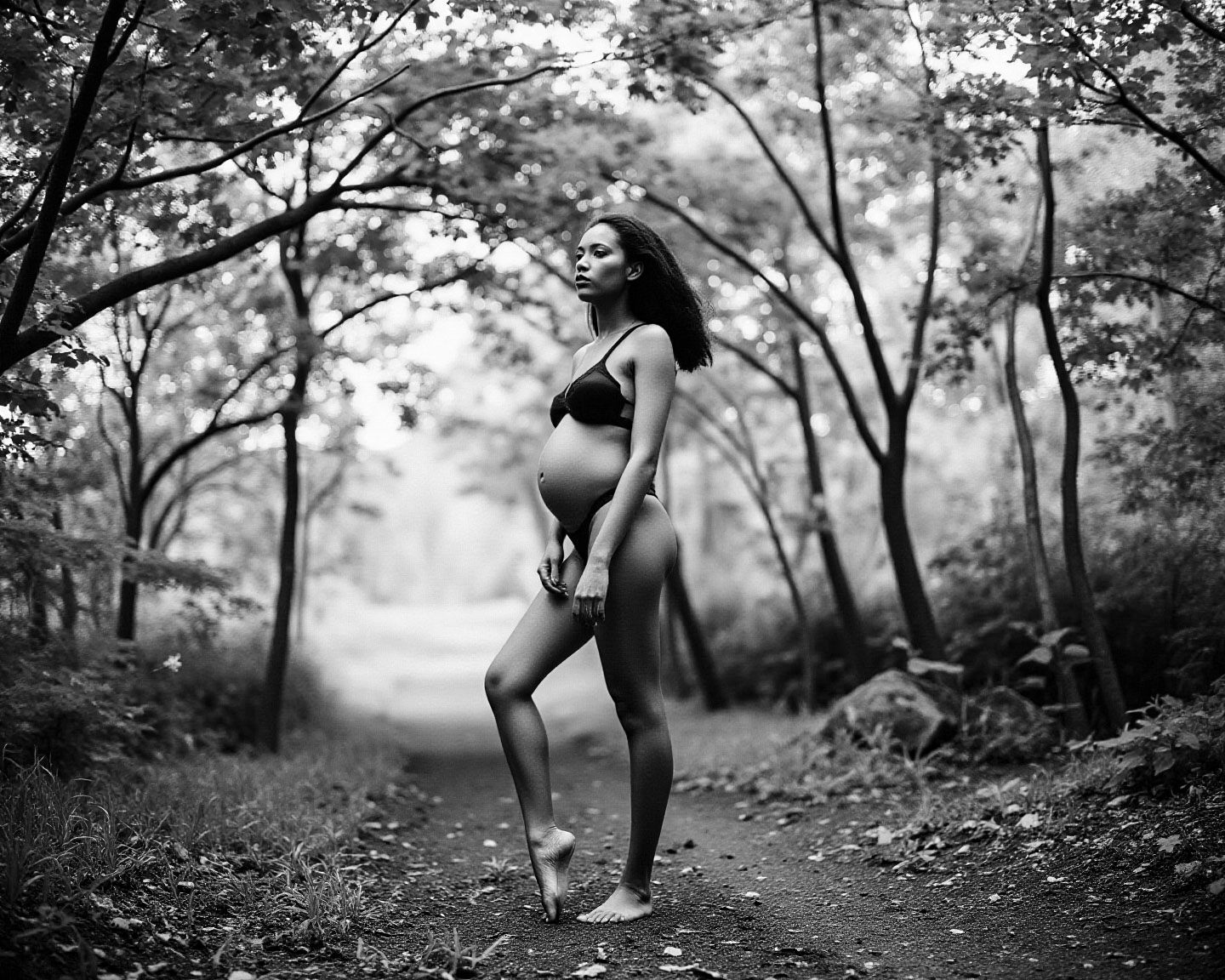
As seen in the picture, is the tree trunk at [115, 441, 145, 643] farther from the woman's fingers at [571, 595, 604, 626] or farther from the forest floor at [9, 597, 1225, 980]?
the woman's fingers at [571, 595, 604, 626]

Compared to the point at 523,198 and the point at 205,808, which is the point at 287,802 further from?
the point at 523,198

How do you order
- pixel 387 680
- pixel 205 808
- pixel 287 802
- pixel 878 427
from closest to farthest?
pixel 205 808 → pixel 287 802 → pixel 878 427 → pixel 387 680

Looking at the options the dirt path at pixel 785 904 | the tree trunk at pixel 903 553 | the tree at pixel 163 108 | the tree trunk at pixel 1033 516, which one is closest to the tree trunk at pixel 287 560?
the tree at pixel 163 108

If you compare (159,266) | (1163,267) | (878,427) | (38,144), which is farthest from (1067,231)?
(878,427)

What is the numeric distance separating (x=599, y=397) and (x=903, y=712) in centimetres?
389

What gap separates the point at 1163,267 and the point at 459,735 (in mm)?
8603

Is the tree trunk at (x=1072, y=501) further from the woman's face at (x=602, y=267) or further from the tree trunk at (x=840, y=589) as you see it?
the tree trunk at (x=840, y=589)

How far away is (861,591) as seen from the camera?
10891 mm

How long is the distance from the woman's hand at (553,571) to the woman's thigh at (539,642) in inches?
0.7

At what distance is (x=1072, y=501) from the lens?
5434 millimetres

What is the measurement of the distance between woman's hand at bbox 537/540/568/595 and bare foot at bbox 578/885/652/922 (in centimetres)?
105

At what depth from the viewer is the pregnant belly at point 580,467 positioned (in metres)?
3.53

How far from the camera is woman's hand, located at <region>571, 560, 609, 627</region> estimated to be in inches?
128

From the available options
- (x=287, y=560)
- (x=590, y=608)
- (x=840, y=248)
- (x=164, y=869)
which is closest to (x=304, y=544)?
(x=287, y=560)
